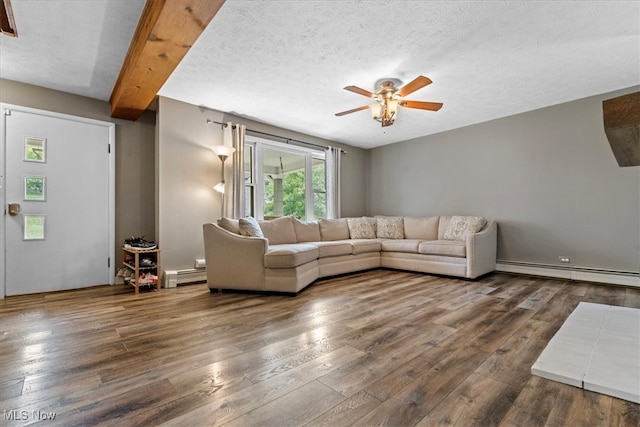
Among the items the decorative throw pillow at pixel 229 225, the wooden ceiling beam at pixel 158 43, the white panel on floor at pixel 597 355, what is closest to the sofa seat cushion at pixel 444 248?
the white panel on floor at pixel 597 355

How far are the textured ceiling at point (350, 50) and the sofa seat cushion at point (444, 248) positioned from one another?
1974 millimetres

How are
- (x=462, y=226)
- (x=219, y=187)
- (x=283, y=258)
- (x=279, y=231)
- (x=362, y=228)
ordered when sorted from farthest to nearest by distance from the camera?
(x=362, y=228), (x=462, y=226), (x=279, y=231), (x=219, y=187), (x=283, y=258)

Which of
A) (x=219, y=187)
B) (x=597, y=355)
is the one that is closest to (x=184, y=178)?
(x=219, y=187)

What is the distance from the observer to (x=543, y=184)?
4184mm

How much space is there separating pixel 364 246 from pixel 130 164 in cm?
365

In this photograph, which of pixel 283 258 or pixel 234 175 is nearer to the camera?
pixel 283 258

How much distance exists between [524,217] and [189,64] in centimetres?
492

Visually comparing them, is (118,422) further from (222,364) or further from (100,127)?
(100,127)

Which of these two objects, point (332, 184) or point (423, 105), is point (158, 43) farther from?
point (332, 184)

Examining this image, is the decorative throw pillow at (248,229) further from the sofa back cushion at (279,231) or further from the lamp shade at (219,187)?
the lamp shade at (219,187)

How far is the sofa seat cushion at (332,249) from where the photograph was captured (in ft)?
13.3

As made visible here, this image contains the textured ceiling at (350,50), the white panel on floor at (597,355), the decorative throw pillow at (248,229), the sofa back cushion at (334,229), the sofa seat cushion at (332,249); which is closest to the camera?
the white panel on floor at (597,355)

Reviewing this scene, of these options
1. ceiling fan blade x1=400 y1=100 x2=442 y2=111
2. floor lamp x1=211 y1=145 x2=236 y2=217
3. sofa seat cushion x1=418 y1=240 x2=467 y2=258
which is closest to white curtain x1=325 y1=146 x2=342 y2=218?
sofa seat cushion x1=418 y1=240 x2=467 y2=258

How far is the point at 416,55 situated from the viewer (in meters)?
2.79
